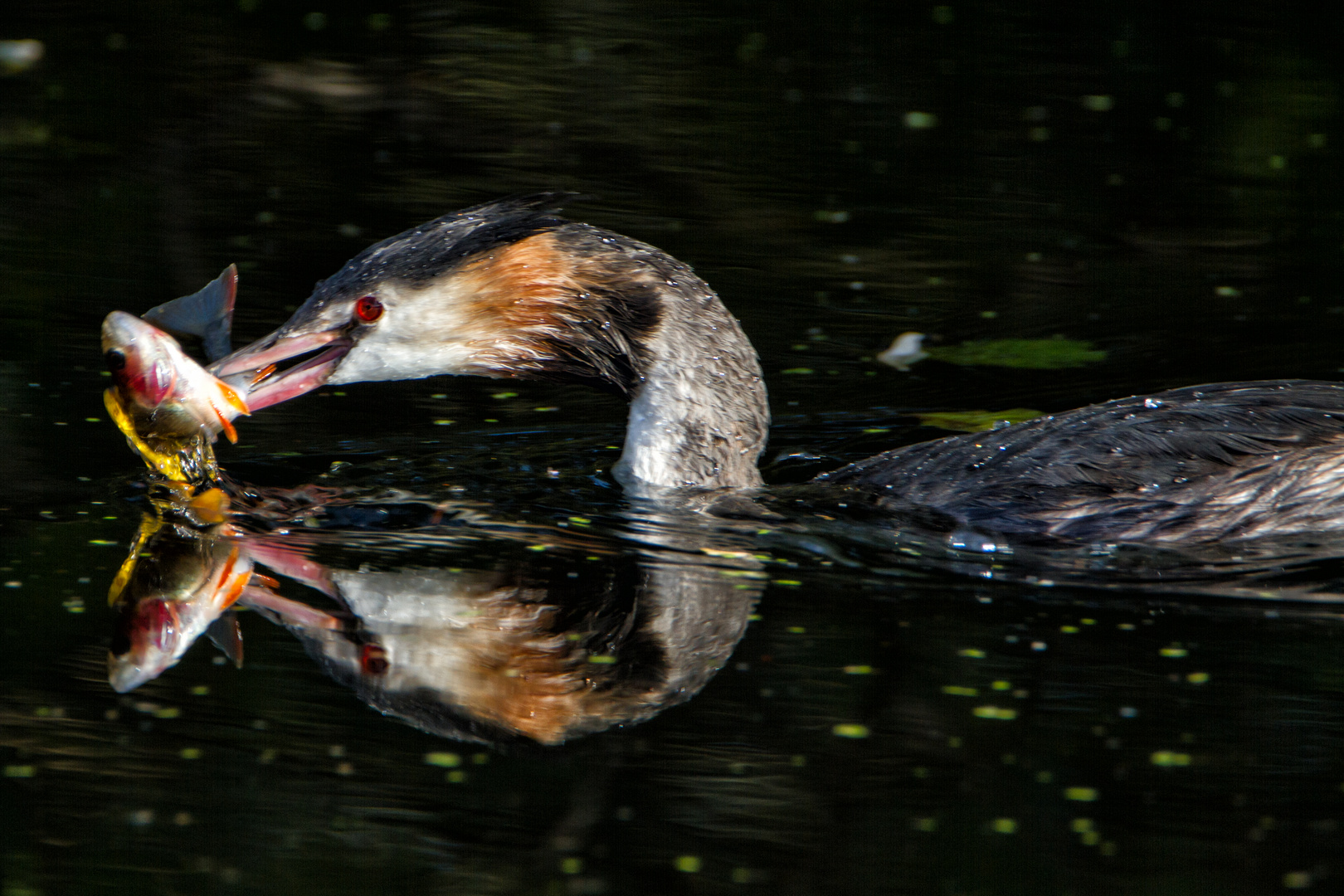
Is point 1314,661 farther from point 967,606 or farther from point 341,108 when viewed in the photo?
point 341,108

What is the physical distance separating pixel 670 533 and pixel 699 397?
579 millimetres

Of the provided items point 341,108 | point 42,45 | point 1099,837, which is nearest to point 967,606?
point 1099,837

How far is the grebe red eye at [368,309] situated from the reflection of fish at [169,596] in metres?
0.81

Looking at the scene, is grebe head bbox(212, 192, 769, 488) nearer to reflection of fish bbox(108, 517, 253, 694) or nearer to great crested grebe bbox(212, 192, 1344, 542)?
great crested grebe bbox(212, 192, 1344, 542)

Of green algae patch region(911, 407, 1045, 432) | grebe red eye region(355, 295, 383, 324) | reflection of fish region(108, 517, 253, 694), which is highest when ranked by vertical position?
grebe red eye region(355, 295, 383, 324)

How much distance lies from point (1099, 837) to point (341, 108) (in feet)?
27.7

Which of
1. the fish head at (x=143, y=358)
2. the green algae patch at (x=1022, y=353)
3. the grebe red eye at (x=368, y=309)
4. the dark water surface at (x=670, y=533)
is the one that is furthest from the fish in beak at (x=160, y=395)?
A: the green algae patch at (x=1022, y=353)

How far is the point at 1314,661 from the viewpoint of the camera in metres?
4.45

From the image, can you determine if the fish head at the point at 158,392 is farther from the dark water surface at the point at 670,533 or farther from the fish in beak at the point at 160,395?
the dark water surface at the point at 670,533

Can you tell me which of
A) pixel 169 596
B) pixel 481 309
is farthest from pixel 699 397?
pixel 169 596

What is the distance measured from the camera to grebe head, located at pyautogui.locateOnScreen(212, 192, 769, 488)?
5.52m

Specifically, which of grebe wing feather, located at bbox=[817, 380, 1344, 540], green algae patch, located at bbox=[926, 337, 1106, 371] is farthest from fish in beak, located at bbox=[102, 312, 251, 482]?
green algae patch, located at bbox=[926, 337, 1106, 371]

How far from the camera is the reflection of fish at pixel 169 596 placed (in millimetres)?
4410

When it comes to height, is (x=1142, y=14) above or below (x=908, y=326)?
above
